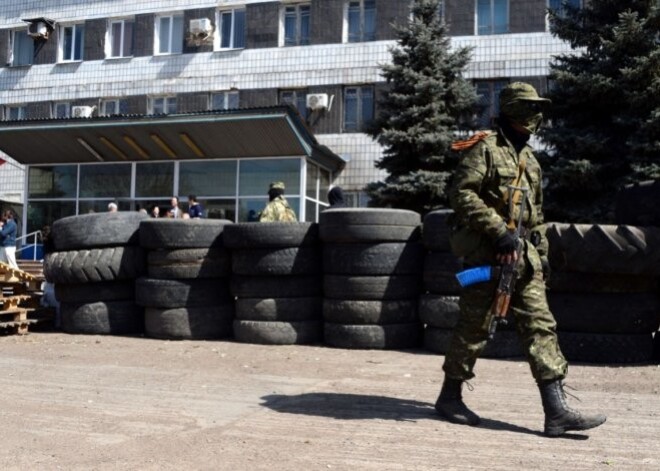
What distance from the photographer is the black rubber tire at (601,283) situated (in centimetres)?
668

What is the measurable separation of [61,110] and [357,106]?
11731mm

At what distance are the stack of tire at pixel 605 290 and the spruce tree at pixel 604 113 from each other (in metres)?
6.66

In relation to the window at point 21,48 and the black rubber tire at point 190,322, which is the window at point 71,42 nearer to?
the window at point 21,48

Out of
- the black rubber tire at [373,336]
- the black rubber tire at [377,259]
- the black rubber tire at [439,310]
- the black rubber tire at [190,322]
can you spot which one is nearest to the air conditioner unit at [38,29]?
the black rubber tire at [190,322]

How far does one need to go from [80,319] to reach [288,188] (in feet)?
35.8

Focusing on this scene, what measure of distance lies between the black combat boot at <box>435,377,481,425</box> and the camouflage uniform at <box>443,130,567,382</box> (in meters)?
0.09

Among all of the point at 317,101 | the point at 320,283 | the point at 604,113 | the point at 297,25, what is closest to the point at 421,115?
the point at 604,113

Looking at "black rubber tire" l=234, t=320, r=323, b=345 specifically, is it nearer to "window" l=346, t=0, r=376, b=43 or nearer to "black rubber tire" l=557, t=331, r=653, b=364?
"black rubber tire" l=557, t=331, r=653, b=364

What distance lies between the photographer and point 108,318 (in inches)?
347

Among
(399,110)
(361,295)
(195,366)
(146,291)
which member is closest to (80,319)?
(146,291)

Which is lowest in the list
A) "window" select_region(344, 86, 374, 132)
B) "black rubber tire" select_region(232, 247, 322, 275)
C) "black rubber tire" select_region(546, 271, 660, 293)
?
"black rubber tire" select_region(546, 271, 660, 293)

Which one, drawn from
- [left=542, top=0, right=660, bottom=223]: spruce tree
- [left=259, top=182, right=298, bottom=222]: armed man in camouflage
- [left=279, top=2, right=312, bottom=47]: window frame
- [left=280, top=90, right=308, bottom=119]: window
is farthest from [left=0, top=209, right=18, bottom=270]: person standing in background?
[left=542, top=0, right=660, bottom=223]: spruce tree

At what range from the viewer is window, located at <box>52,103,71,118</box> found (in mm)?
25047

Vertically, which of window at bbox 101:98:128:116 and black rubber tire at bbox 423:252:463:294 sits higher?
window at bbox 101:98:128:116
